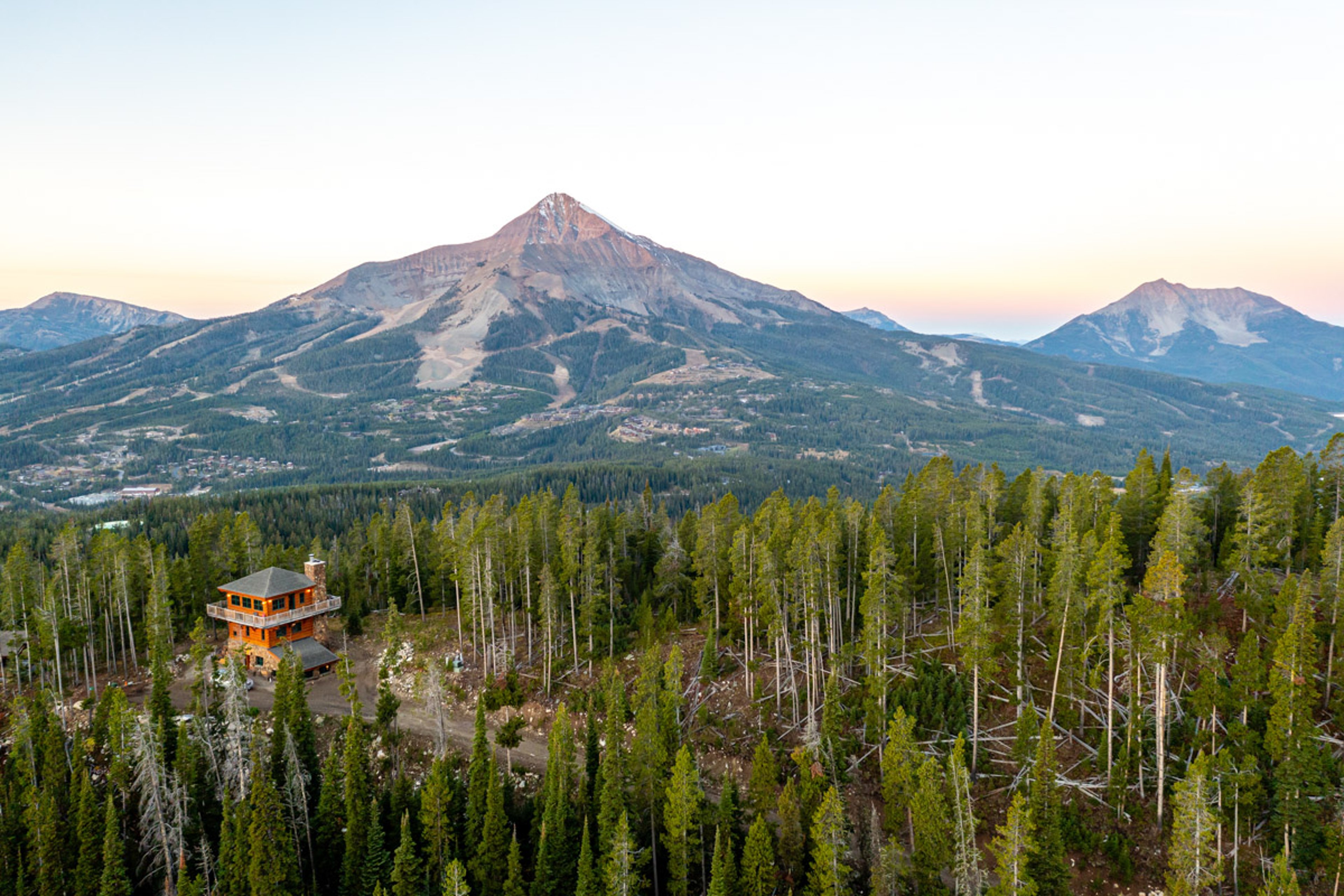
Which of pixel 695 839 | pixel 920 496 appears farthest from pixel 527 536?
pixel 920 496

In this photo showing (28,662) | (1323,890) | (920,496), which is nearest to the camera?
(1323,890)

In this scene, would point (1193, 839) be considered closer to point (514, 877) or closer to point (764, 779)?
point (764, 779)

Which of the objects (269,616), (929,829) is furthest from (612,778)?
(269,616)

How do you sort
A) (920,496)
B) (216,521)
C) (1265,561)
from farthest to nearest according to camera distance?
(216,521), (920,496), (1265,561)

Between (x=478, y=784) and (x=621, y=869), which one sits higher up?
(x=478, y=784)

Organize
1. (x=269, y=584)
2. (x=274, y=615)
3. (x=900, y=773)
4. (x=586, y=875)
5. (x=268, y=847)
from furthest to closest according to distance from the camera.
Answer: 1. (x=274, y=615)
2. (x=269, y=584)
3. (x=268, y=847)
4. (x=900, y=773)
5. (x=586, y=875)

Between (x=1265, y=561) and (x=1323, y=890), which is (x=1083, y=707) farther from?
(x=1265, y=561)

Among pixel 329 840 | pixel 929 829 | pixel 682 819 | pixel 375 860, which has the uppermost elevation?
pixel 929 829

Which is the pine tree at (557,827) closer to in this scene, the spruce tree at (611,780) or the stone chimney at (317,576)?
the spruce tree at (611,780)

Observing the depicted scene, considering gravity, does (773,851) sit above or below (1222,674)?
below
